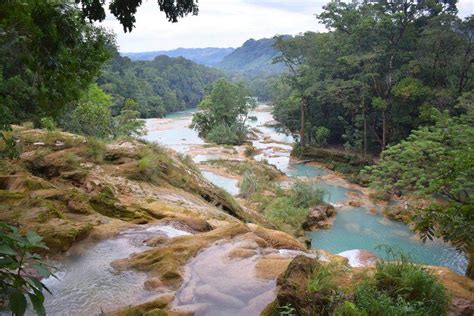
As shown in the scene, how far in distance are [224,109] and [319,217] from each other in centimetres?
2113

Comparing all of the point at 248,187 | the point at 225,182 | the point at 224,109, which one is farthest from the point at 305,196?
the point at 224,109

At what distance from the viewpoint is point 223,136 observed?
110 feet

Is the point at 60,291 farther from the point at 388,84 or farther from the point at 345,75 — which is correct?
the point at 345,75

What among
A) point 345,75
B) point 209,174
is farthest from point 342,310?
point 345,75

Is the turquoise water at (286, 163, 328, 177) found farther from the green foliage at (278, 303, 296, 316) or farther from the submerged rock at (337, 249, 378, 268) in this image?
the green foliage at (278, 303, 296, 316)

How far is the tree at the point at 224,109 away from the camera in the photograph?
34.8 meters

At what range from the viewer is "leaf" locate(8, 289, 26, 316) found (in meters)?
1.48

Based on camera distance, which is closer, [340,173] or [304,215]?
[304,215]

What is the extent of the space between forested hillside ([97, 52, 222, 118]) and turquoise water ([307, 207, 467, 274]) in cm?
2897

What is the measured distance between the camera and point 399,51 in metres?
24.3

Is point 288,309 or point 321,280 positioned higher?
point 321,280

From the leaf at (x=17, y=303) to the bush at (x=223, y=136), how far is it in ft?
105

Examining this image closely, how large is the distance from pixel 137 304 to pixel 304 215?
40.6 feet

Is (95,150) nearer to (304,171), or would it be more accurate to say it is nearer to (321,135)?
(304,171)
